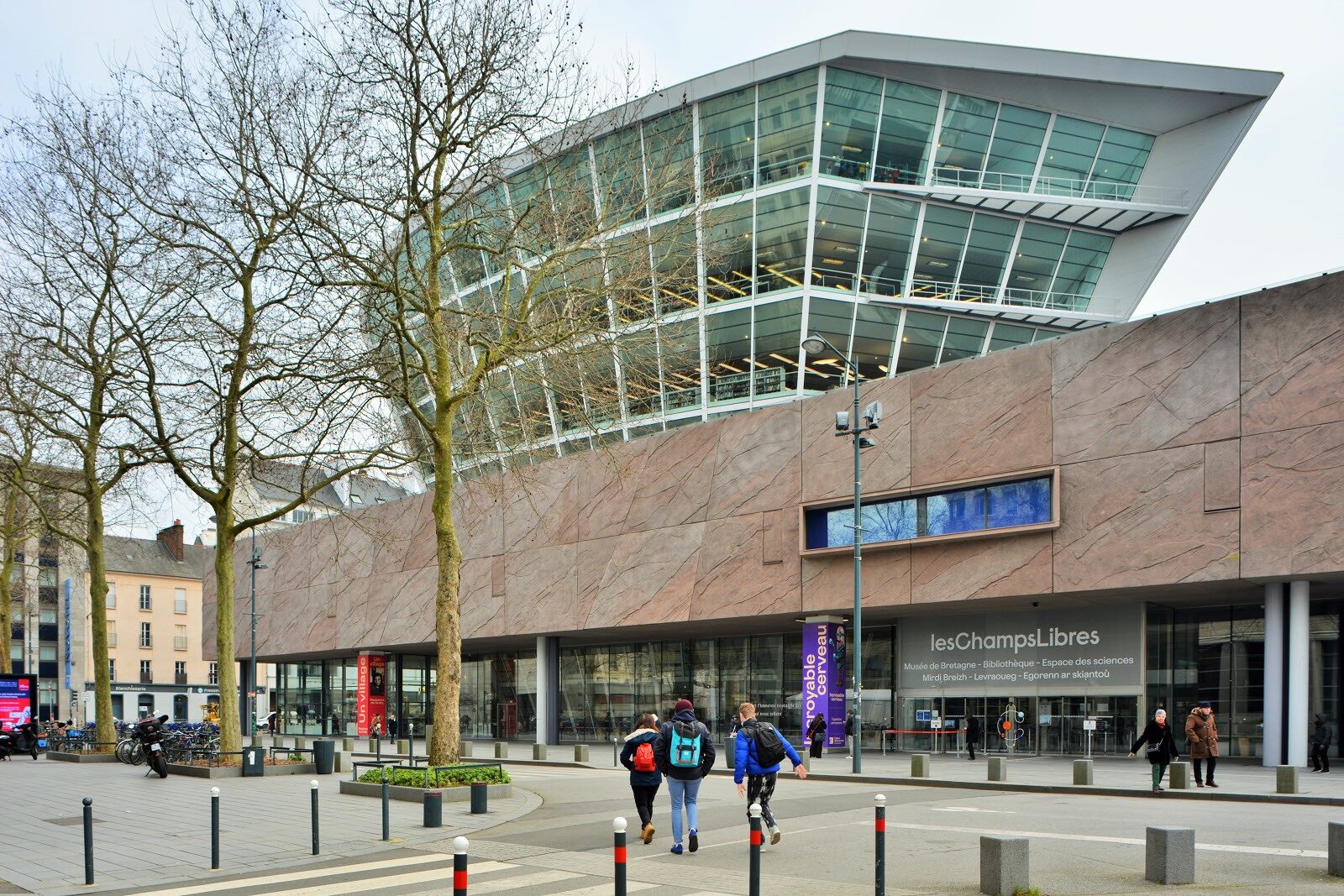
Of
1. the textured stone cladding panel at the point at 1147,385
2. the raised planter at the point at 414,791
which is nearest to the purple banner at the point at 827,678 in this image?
the textured stone cladding panel at the point at 1147,385

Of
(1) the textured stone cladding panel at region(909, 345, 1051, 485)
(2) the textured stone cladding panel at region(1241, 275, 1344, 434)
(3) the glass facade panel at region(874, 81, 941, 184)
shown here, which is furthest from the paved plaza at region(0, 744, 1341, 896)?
(3) the glass facade panel at region(874, 81, 941, 184)

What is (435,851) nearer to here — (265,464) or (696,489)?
(265,464)

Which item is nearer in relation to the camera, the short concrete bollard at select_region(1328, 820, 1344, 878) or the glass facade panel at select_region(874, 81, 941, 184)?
the short concrete bollard at select_region(1328, 820, 1344, 878)

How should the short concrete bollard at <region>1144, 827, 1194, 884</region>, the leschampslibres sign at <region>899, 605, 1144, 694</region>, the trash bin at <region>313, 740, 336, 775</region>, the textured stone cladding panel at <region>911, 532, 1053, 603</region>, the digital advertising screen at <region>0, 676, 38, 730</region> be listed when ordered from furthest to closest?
1. the digital advertising screen at <region>0, 676, 38, 730</region>
2. the leschampslibres sign at <region>899, 605, 1144, 694</region>
3. the textured stone cladding panel at <region>911, 532, 1053, 603</region>
4. the trash bin at <region>313, 740, 336, 775</region>
5. the short concrete bollard at <region>1144, 827, 1194, 884</region>

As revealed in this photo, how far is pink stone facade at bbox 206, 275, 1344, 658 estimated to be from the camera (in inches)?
987

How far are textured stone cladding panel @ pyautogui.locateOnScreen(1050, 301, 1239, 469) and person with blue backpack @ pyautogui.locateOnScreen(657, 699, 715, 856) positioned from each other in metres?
17.4

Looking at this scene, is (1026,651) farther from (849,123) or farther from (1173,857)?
(1173,857)

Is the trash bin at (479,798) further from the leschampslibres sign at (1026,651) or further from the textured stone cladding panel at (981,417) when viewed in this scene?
the leschampslibres sign at (1026,651)

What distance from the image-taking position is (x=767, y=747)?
1320 centimetres

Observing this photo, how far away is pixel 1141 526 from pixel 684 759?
17401 millimetres

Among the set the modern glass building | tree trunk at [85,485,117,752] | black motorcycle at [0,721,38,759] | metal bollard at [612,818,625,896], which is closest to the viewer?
metal bollard at [612,818,625,896]

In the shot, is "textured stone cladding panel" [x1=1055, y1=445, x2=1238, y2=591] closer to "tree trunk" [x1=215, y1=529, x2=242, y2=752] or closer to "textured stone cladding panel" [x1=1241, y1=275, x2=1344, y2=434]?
"textured stone cladding panel" [x1=1241, y1=275, x2=1344, y2=434]

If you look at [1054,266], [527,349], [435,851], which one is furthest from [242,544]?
[435,851]

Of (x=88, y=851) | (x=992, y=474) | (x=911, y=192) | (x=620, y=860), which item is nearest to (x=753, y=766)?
(x=620, y=860)
